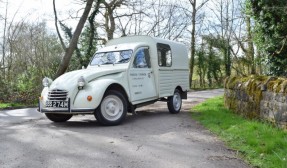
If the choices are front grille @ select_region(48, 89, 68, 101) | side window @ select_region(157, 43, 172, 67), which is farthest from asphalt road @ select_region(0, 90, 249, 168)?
side window @ select_region(157, 43, 172, 67)

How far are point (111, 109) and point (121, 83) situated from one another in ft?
2.70

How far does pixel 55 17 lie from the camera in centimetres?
1912

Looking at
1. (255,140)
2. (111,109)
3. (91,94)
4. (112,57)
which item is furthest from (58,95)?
(255,140)

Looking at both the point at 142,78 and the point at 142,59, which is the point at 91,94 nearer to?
the point at 142,78

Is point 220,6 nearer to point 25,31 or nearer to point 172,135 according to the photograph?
point 25,31

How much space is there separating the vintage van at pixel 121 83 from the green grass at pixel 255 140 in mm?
2122

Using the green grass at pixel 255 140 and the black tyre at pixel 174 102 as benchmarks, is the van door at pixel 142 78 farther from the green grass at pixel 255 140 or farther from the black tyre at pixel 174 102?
the green grass at pixel 255 140

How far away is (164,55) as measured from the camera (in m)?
10.4

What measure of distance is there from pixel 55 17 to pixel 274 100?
15247 mm

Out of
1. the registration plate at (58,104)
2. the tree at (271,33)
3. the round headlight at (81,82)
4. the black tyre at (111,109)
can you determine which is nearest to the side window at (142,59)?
the black tyre at (111,109)

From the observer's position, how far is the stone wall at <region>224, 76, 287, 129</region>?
269 inches

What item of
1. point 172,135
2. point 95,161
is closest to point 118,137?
point 172,135

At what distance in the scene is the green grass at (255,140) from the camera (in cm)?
461

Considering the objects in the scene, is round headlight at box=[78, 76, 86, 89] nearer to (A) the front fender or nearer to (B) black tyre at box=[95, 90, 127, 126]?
(A) the front fender
